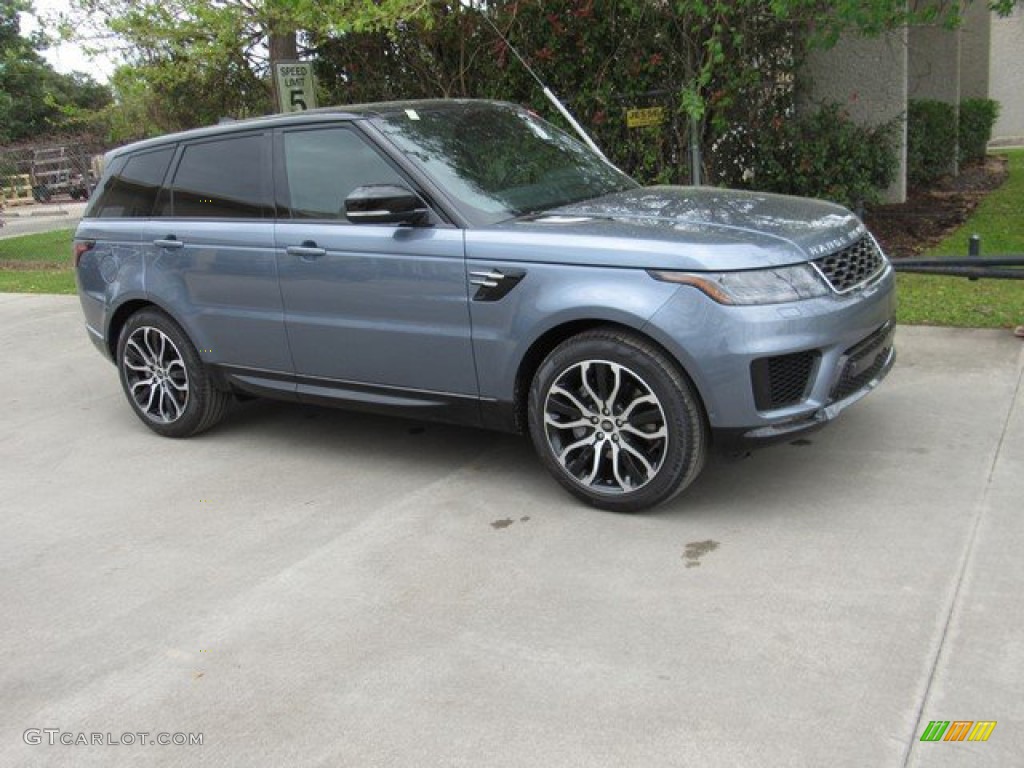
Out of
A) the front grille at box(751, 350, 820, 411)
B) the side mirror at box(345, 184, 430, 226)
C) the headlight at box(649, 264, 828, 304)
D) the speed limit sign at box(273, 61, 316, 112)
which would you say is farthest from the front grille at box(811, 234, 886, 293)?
the speed limit sign at box(273, 61, 316, 112)

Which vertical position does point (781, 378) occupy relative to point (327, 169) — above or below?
below

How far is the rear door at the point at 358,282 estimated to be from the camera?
15.8 feet

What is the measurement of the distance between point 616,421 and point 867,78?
9046 millimetres

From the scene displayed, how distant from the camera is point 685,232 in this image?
434 cm

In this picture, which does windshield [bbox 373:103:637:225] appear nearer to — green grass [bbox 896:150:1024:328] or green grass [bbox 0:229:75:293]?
green grass [bbox 896:150:1024:328]

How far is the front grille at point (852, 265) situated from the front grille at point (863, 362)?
27 cm

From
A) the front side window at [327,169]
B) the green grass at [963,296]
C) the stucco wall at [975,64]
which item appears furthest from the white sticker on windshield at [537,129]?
the stucco wall at [975,64]

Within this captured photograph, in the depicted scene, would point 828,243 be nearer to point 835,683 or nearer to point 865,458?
point 865,458

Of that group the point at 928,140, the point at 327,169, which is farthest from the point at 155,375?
the point at 928,140

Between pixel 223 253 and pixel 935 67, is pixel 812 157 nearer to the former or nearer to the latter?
pixel 223 253

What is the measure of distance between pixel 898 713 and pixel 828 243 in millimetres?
2192

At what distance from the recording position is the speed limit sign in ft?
31.6

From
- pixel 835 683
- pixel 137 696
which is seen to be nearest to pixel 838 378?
pixel 835 683

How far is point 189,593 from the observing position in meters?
4.21
